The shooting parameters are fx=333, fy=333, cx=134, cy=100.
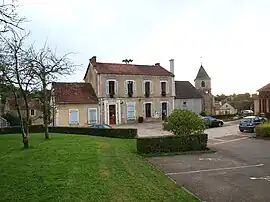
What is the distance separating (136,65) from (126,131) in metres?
19.6

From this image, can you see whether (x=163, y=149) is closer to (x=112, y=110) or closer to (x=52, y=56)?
(x=52, y=56)

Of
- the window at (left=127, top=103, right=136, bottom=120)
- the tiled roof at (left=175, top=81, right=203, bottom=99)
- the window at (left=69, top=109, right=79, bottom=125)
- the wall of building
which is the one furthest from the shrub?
the tiled roof at (left=175, top=81, right=203, bottom=99)

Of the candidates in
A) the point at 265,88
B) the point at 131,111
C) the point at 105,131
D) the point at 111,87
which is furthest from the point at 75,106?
the point at 265,88

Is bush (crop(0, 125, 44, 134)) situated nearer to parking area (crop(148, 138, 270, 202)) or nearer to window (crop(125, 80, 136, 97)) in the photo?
window (crop(125, 80, 136, 97))

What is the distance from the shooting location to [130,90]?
39.9m

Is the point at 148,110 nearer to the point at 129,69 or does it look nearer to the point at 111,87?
the point at 129,69

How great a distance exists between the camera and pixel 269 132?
74.1 ft

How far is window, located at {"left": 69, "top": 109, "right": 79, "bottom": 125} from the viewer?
120 feet

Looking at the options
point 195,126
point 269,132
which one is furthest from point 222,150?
point 269,132

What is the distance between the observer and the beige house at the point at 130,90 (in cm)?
3803

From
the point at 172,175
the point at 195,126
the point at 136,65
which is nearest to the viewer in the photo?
the point at 172,175

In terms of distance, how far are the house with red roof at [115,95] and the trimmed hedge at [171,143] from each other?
2060 cm

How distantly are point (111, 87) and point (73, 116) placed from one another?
5544 millimetres

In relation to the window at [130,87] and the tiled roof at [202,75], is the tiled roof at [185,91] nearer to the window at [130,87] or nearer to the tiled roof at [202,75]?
the window at [130,87]
